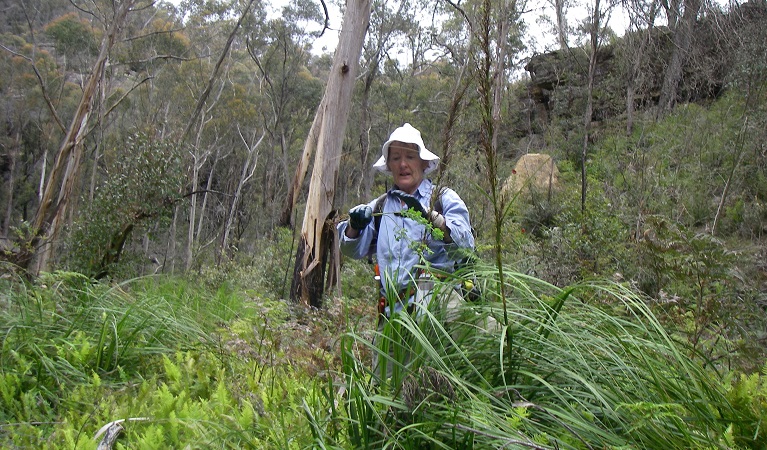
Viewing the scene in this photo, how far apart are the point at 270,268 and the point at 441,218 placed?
305 inches

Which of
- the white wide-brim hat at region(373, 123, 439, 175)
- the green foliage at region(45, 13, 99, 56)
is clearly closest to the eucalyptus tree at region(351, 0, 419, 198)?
the green foliage at region(45, 13, 99, 56)

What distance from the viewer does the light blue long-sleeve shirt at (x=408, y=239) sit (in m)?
2.13

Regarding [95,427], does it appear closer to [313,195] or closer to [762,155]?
[313,195]

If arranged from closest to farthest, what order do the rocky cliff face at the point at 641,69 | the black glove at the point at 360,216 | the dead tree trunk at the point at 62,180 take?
the black glove at the point at 360,216 < the dead tree trunk at the point at 62,180 < the rocky cliff face at the point at 641,69

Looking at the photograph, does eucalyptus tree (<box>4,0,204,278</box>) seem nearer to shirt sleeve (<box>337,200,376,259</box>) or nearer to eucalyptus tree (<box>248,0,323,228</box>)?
eucalyptus tree (<box>248,0,323,228</box>)

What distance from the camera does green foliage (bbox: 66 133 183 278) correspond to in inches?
260

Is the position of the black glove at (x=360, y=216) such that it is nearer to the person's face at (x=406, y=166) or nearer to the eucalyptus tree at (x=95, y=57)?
the person's face at (x=406, y=166)

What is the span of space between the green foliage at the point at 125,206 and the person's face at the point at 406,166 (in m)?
4.50

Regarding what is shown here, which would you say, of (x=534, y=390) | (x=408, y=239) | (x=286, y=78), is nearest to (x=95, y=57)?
(x=286, y=78)

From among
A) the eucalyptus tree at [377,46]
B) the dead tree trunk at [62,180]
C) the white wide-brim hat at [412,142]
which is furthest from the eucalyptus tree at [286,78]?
the white wide-brim hat at [412,142]

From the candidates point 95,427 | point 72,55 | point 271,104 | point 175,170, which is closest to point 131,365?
point 95,427

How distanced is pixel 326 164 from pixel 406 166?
2.73 m

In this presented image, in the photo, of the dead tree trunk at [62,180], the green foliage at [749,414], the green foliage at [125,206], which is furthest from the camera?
the dead tree trunk at [62,180]

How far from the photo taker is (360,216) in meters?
2.58
